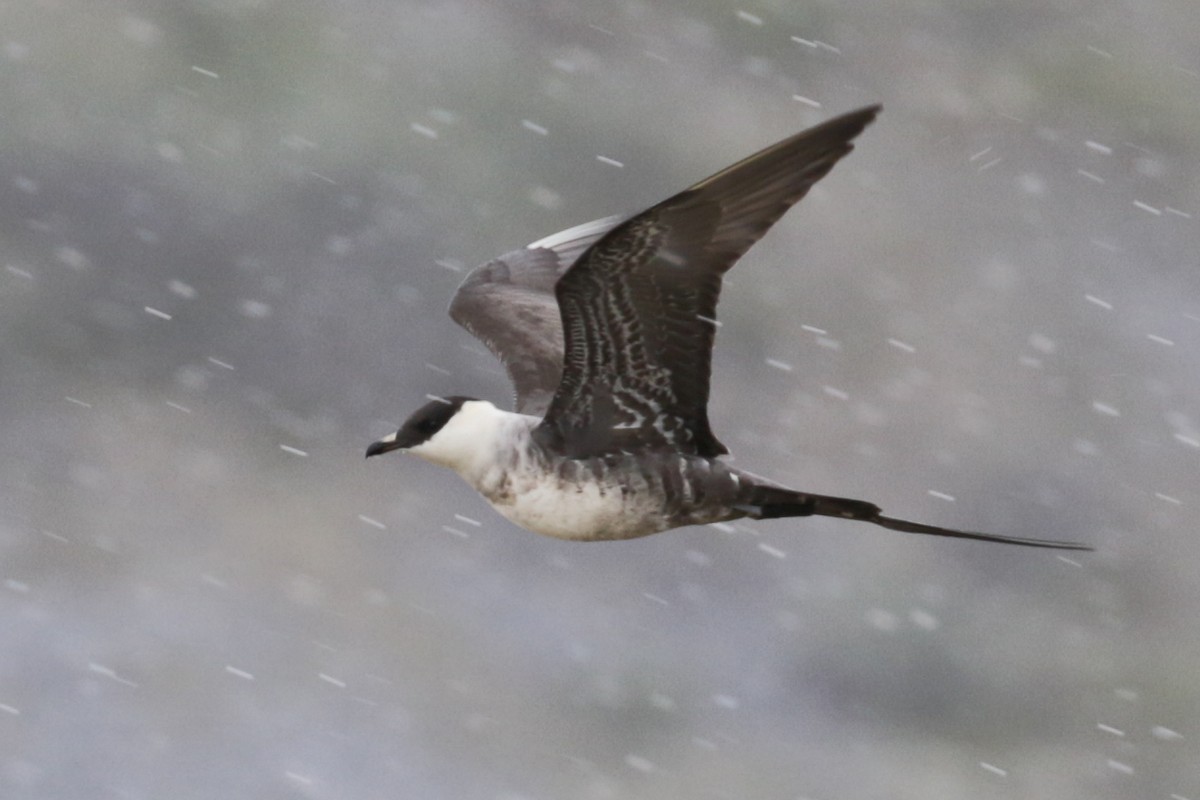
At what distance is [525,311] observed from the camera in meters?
5.25

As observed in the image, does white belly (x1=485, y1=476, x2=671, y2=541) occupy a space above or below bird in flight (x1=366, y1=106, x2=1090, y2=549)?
below

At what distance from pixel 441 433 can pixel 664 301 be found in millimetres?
600

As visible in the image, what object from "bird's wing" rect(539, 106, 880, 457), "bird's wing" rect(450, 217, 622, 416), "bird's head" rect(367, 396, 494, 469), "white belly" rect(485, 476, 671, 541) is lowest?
"bird's wing" rect(450, 217, 622, 416)

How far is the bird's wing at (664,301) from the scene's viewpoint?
3.61m

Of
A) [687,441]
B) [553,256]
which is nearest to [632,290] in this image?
[687,441]

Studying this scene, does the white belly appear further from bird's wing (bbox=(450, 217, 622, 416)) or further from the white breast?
bird's wing (bbox=(450, 217, 622, 416))

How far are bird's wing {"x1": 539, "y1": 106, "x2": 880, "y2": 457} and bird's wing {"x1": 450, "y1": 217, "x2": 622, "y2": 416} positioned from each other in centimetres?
59

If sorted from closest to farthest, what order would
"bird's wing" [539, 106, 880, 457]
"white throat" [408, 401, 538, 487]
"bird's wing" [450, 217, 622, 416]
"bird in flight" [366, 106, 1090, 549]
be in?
"bird's wing" [539, 106, 880, 457] < "bird in flight" [366, 106, 1090, 549] < "white throat" [408, 401, 538, 487] < "bird's wing" [450, 217, 622, 416]

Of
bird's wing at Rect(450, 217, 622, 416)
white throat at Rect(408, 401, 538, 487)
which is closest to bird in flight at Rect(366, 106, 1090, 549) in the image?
white throat at Rect(408, 401, 538, 487)

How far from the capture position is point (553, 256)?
5562mm

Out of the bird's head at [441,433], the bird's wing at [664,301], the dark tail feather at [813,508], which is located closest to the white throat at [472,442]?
the bird's head at [441,433]

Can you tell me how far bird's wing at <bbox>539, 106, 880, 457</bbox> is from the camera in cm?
361

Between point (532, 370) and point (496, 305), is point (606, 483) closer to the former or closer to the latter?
point (532, 370)

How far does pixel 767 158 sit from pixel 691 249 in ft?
1.06
